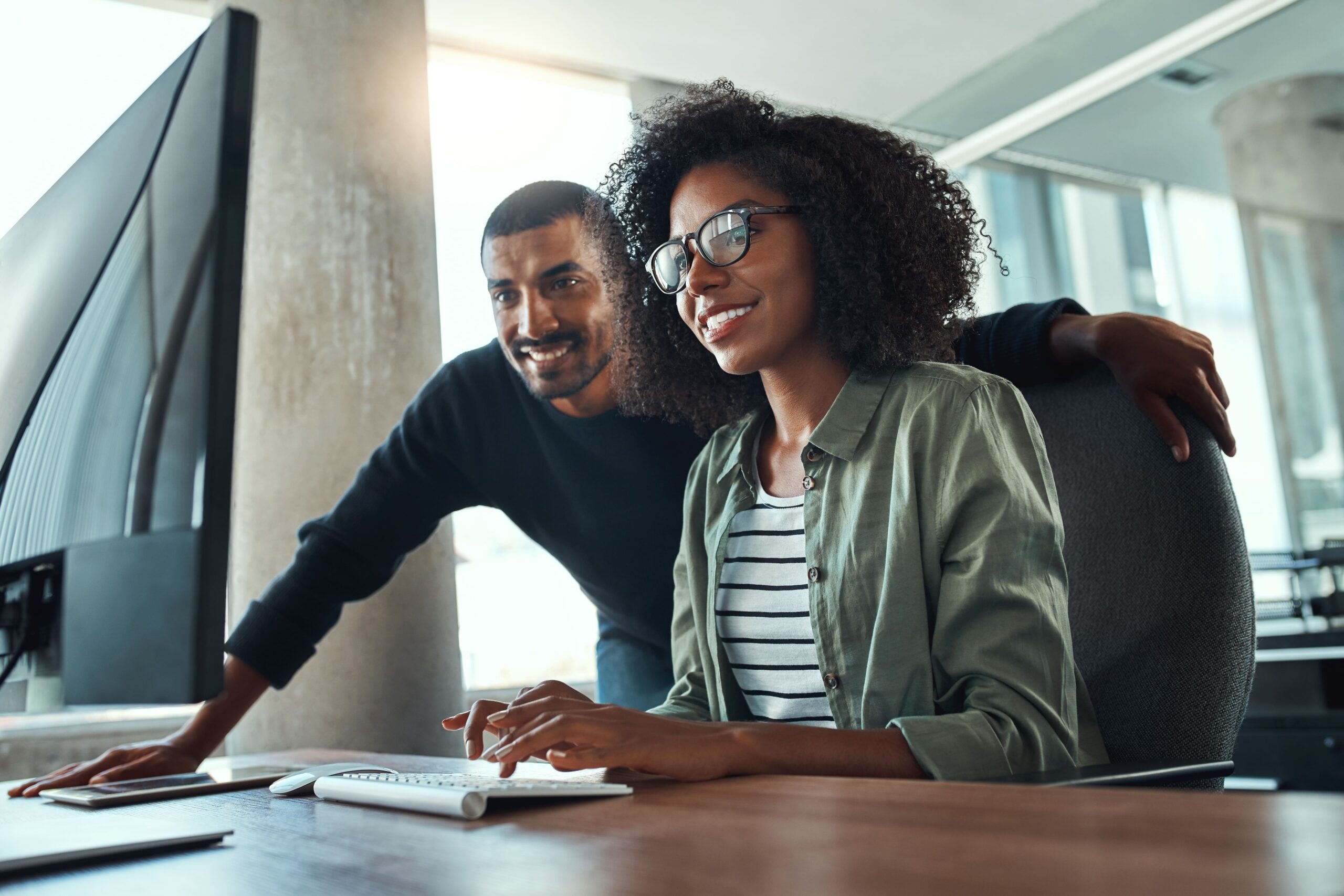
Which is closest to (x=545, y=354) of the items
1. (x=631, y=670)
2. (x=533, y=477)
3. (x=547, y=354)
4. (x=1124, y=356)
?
(x=547, y=354)

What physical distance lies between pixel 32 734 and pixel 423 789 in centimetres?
225

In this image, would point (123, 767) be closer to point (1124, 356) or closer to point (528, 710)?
point (528, 710)

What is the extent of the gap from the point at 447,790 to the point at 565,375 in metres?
1.21

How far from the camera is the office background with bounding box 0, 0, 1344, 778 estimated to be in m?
2.31

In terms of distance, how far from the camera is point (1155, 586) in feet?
3.72

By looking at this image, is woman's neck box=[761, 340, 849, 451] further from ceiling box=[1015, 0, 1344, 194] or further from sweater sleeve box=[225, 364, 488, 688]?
ceiling box=[1015, 0, 1344, 194]

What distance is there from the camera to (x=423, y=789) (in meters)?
0.80

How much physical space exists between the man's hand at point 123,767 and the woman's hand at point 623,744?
0.73 m

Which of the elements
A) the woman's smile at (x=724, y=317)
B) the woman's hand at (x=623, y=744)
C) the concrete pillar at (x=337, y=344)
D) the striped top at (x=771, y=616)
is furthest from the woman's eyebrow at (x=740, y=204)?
the concrete pillar at (x=337, y=344)

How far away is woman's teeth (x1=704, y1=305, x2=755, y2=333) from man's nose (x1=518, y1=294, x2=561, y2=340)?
642mm

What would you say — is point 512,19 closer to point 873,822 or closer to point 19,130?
point 19,130

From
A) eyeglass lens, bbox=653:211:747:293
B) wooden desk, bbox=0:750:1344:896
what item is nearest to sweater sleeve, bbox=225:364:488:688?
eyeglass lens, bbox=653:211:747:293

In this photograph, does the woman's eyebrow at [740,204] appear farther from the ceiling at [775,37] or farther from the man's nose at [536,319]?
the ceiling at [775,37]

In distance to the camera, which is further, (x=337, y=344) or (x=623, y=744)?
(x=337, y=344)
